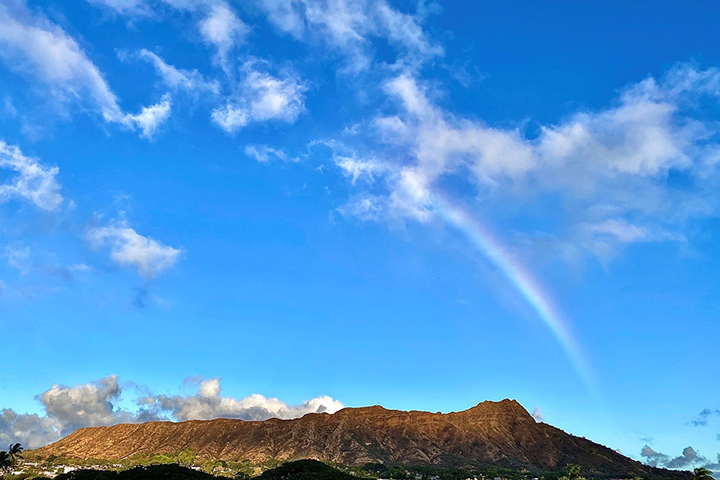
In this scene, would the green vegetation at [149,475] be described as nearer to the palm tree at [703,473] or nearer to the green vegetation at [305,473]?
the green vegetation at [305,473]

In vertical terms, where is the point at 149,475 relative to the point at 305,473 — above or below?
below

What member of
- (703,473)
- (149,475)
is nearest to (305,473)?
(149,475)

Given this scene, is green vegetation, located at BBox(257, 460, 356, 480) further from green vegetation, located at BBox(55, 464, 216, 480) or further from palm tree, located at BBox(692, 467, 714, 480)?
palm tree, located at BBox(692, 467, 714, 480)

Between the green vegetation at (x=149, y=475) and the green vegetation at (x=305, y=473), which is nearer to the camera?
the green vegetation at (x=149, y=475)

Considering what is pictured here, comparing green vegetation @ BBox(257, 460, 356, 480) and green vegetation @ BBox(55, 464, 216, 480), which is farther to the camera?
green vegetation @ BBox(257, 460, 356, 480)

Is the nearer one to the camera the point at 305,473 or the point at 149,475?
the point at 149,475

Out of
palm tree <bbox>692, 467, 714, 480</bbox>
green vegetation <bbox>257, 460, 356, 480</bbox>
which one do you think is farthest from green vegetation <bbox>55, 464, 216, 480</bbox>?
palm tree <bbox>692, 467, 714, 480</bbox>

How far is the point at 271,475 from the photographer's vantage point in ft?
499

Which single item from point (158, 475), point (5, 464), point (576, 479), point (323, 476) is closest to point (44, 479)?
point (5, 464)

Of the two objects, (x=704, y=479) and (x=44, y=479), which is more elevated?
(x=704, y=479)

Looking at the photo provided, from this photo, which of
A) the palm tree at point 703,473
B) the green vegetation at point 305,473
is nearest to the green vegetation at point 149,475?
the green vegetation at point 305,473

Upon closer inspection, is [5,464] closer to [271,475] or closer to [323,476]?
[271,475]

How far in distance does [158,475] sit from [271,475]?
34.1m

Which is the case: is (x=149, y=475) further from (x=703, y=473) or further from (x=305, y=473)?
(x=703, y=473)
